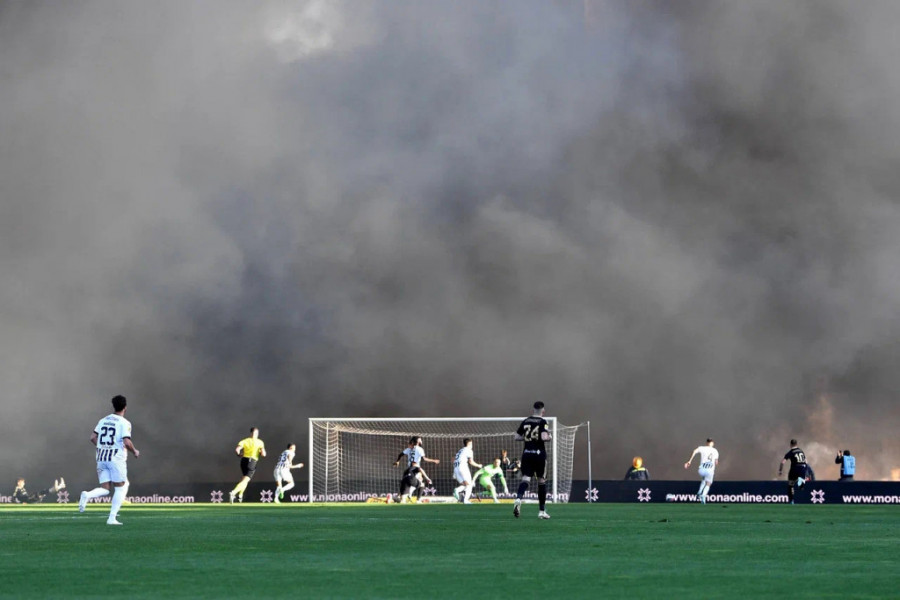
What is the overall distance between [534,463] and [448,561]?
10817 millimetres

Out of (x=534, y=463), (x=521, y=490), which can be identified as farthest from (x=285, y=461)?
(x=534, y=463)

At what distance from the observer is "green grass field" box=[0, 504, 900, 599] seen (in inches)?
343

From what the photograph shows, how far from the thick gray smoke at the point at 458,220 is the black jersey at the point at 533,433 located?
32032 mm

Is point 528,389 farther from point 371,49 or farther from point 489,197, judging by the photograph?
point 371,49

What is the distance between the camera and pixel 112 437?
65.6 ft

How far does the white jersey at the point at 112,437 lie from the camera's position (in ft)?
65.3

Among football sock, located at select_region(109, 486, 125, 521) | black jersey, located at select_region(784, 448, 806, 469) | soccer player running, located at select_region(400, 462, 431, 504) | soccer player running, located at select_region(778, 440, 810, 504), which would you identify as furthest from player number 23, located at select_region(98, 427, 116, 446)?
black jersey, located at select_region(784, 448, 806, 469)

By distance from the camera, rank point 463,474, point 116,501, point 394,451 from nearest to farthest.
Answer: point 116,501 → point 463,474 → point 394,451

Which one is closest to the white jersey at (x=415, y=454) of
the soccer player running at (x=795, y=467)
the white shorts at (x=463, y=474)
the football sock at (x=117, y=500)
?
the white shorts at (x=463, y=474)

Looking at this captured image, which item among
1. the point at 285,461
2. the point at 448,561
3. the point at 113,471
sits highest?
the point at 285,461

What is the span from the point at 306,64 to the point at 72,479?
20.3 metres

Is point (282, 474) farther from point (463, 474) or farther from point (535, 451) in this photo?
point (535, 451)

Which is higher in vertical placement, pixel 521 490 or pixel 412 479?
pixel 412 479

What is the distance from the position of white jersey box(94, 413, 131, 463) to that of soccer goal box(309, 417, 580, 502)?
19989mm
